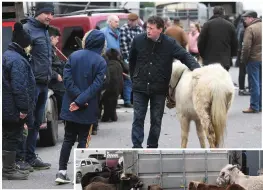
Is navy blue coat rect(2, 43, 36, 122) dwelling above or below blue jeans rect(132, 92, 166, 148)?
above

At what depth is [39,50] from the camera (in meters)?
9.10

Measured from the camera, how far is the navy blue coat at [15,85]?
827 cm

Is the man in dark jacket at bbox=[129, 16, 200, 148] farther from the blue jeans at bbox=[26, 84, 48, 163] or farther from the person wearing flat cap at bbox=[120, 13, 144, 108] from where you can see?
the person wearing flat cap at bbox=[120, 13, 144, 108]

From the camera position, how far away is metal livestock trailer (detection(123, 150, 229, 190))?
6.29m

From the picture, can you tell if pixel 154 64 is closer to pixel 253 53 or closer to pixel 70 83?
pixel 70 83

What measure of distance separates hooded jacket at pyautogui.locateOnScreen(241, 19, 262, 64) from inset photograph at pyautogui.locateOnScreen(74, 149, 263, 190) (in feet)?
24.3

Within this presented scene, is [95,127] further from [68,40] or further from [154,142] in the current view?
[68,40]

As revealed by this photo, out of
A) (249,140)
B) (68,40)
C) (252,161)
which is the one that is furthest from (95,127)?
(252,161)

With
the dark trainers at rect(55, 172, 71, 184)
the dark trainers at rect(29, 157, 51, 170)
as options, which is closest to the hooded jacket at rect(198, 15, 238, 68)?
the dark trainers at rect(29, 157, 51, 170)

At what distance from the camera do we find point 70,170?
28.9 feet

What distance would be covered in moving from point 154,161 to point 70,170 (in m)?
2.58

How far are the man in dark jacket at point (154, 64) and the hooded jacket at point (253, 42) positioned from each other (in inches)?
201

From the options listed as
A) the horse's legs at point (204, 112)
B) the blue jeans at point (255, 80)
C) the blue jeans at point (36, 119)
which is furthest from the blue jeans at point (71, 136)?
the blue jeans at point (255, 80)

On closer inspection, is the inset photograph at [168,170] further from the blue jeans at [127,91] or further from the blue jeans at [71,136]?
the blue jeans at [127,91]
